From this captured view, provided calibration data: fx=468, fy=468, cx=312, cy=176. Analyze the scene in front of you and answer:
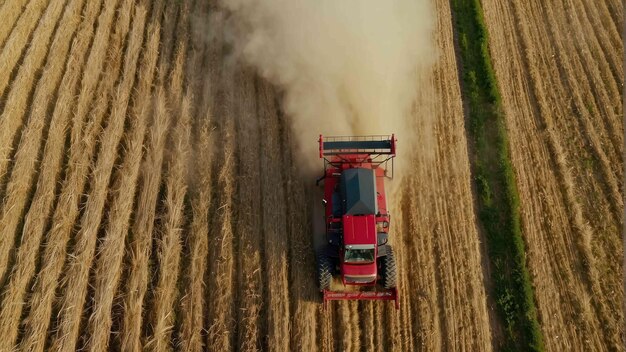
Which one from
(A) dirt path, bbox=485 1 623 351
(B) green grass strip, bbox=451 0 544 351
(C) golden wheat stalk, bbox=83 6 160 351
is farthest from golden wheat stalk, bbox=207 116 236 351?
(A) dirt path, bbox=485 1 623 351

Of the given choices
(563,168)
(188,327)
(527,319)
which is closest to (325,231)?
(188,327)

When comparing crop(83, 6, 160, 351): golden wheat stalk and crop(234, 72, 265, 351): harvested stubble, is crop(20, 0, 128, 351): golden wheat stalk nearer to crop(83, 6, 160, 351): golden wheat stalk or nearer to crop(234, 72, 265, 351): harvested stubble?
crop(83, 6, 160, 351): golden wheat stalk

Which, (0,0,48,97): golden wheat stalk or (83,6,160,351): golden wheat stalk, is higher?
(0,0,48,97): golden wheat stalk

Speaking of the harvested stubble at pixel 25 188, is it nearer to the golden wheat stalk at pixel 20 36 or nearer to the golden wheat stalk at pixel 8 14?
the golden wheat stalk at pixel 20 36

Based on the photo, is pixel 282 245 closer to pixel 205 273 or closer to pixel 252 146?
pixel 205 273

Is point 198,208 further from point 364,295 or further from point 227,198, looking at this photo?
point 364,295

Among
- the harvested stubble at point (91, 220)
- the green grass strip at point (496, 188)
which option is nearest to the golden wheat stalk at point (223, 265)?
the harvested stubble at point (91, 220)

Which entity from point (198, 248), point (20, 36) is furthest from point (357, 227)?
point (20, 36)
